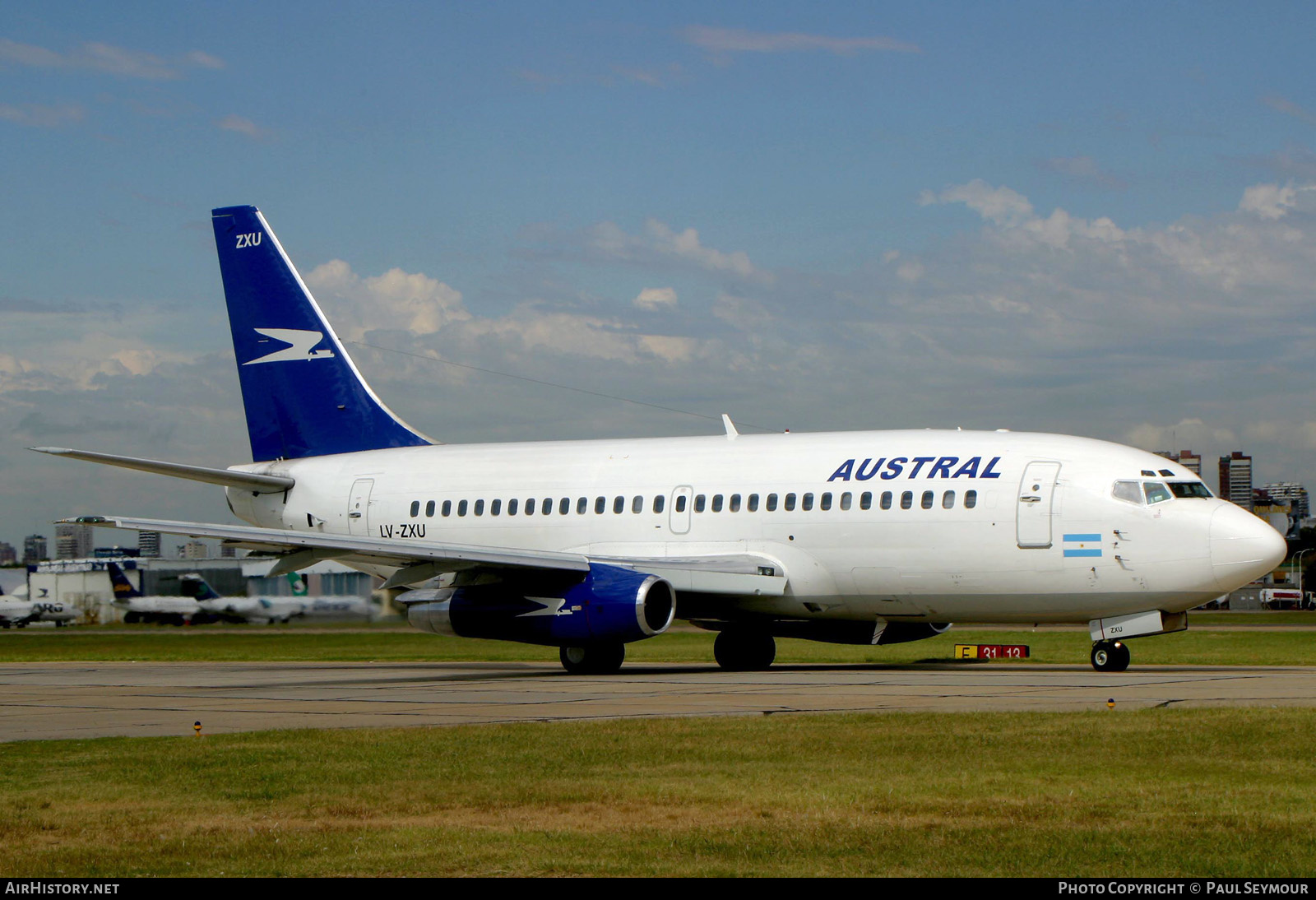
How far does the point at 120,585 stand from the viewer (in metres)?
79.2

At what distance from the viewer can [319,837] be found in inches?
368

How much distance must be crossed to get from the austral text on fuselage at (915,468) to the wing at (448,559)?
81.9 inches

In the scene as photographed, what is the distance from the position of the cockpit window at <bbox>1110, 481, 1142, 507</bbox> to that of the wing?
19.3ft

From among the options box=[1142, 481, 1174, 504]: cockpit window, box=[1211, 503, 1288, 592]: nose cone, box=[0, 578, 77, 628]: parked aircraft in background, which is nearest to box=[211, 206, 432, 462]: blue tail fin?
box=[1142, 481, 1174, 504]: cockpit window

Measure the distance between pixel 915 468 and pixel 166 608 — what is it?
2159 inches

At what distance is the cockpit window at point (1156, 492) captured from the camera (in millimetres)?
23297

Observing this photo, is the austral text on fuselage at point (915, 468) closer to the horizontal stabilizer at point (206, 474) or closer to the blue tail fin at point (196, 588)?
the horizontal stabilizer at point (206, 474)

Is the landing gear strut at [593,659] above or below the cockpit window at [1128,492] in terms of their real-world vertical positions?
below

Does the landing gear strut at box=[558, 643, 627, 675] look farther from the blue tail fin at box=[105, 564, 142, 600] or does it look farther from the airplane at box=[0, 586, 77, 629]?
the airplane at box=[0, 586, 77, 629]

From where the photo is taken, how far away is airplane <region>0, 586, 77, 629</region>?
8700 centimetres

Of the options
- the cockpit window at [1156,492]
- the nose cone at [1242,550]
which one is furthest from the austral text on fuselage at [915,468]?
the nose cone at [1242,550]

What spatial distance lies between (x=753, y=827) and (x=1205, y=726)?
6620 mm

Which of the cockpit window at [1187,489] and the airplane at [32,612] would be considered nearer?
the cockpit window at [1187,489]

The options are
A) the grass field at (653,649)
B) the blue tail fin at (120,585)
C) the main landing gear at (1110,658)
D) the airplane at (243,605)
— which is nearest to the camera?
the main landing gear at (1110,658)
